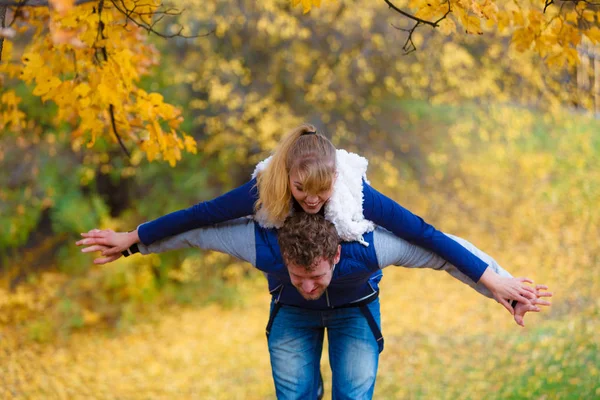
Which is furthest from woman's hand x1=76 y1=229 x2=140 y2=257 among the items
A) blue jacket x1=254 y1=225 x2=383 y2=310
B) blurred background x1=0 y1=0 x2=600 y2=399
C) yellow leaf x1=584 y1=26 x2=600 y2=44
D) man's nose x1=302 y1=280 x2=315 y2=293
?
blurred background x1=0 y1=0 x2=600 y2=399

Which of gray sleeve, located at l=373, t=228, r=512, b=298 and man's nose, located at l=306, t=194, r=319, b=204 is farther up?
man's nose, located at l=306, t=194, r=319, b=204

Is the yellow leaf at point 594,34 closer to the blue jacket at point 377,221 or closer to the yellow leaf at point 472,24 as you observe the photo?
the yellow leaf at point 472,24

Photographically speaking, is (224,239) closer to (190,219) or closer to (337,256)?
(190,219)

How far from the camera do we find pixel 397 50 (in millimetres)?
8297

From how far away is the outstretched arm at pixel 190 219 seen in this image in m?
2.96

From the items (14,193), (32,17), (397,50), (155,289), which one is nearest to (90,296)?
(155,289)

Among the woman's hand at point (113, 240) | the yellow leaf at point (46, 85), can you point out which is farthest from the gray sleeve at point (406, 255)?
the yellow leaf at point (46, 85)

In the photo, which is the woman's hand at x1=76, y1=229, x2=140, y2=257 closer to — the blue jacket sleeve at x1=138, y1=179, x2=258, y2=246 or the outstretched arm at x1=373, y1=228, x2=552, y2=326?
the blue jacket sleeve at x1=138, y1=179, x2=258, y2=246

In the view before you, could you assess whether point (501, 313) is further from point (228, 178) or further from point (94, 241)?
point (94, 241)

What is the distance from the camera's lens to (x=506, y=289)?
2.89 meters

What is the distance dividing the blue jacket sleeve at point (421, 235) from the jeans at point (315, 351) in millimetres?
499

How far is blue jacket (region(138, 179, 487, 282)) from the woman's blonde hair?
0.10 metres

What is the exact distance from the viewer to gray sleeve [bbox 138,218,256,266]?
302 cm

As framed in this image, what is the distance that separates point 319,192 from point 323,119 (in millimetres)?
5885
